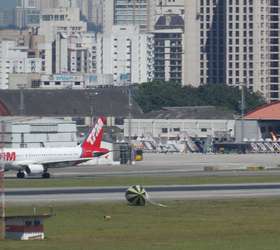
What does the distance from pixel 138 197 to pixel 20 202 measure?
21.7 feet

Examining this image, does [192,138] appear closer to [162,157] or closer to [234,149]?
[234,149]

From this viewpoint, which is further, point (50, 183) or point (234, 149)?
point (234, 149)

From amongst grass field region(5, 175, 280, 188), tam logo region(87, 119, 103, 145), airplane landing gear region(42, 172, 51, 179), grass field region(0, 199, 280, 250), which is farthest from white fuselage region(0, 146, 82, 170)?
grass field region(0, 199, 280, 250)

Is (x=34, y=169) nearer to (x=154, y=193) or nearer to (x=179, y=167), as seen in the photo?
(x=179, y=167)

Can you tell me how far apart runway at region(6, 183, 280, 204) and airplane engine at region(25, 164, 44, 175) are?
66.3ft

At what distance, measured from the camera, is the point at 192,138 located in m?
199

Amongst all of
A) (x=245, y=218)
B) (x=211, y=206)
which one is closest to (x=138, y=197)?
(x=211, y=206)

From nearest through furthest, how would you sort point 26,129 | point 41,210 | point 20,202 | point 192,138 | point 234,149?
point 41,210 → point 20,202 → point 26,129 → point 234,149 → point 192,138

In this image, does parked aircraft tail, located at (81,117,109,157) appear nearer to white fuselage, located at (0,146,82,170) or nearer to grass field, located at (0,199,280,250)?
white fuselage, located at (0,146,82,170)

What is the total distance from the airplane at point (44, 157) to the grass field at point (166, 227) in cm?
3609

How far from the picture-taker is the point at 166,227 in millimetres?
65812

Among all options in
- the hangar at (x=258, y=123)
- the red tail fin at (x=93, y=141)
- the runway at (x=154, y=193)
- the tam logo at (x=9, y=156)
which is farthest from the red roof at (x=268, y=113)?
the runway at (x=154, y=193)

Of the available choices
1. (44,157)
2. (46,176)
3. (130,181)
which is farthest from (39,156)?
(130,181)

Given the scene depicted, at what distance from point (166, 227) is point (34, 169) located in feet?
163
